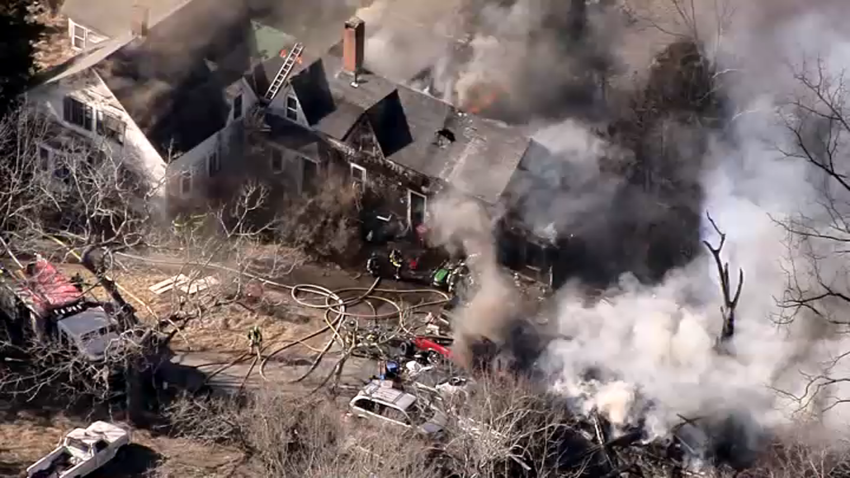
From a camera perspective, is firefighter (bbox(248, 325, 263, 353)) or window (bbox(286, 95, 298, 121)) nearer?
firefighter (bbox(248, 325, 263, 353))

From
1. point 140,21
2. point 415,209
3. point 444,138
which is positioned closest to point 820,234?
point 444,138

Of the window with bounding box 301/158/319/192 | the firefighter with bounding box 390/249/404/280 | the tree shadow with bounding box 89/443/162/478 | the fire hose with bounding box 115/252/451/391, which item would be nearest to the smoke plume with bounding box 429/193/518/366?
the firefighter with bounding box 390/249/404/280

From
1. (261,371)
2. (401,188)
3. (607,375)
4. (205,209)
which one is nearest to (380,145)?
(401,188)

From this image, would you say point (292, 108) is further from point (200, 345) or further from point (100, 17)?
point (200, 345)

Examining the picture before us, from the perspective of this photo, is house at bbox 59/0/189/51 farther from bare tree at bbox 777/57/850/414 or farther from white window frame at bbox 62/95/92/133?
bare tree at bbox 777/57/850/414

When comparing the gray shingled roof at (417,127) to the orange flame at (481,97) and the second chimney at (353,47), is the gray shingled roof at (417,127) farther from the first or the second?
the orange flame at (481,97)

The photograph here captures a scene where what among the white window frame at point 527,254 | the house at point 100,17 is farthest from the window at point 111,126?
the white window frame at point 527,254
